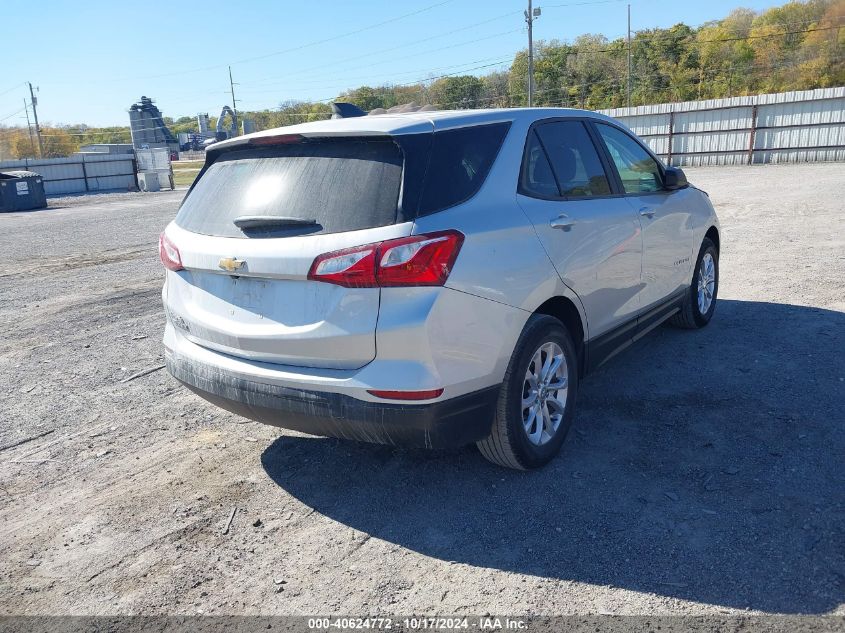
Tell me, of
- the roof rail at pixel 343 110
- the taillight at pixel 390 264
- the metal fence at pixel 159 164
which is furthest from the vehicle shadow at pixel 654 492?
the metal fence at pixel 159 164

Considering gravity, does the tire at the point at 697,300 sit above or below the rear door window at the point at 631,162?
below

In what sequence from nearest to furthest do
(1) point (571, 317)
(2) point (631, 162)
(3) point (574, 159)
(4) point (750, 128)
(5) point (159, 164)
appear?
(1) point (571, 317), (3) point (574, 159), (2) point (631, 162), (4) point (750, 128), (5) point (159, 164)

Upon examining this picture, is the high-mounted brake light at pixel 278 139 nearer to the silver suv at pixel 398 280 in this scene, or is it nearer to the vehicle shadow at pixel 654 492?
the silver suv at pixel 398 280

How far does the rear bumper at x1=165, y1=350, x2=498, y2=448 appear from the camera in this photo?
3.08 m

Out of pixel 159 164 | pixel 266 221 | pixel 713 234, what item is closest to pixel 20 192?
pixel 159 164

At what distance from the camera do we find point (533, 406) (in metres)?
3.70

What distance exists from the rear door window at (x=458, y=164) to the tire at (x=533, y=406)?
2.52 feet

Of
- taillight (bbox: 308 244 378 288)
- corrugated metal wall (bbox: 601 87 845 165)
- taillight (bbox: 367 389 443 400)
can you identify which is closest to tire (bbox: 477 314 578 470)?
taillight (bbox: 367 389 443 400)

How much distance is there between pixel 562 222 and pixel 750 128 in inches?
1169

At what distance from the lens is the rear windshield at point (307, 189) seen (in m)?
3.13

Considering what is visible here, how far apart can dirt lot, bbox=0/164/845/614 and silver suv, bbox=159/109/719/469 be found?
44cm

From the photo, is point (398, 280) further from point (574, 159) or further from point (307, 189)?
point (574, 159)

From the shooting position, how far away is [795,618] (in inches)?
101

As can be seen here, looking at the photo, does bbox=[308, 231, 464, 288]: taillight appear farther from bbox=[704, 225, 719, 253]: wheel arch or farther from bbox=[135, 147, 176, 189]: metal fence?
bbox=[135, 147, 176, 189]: metal fence
